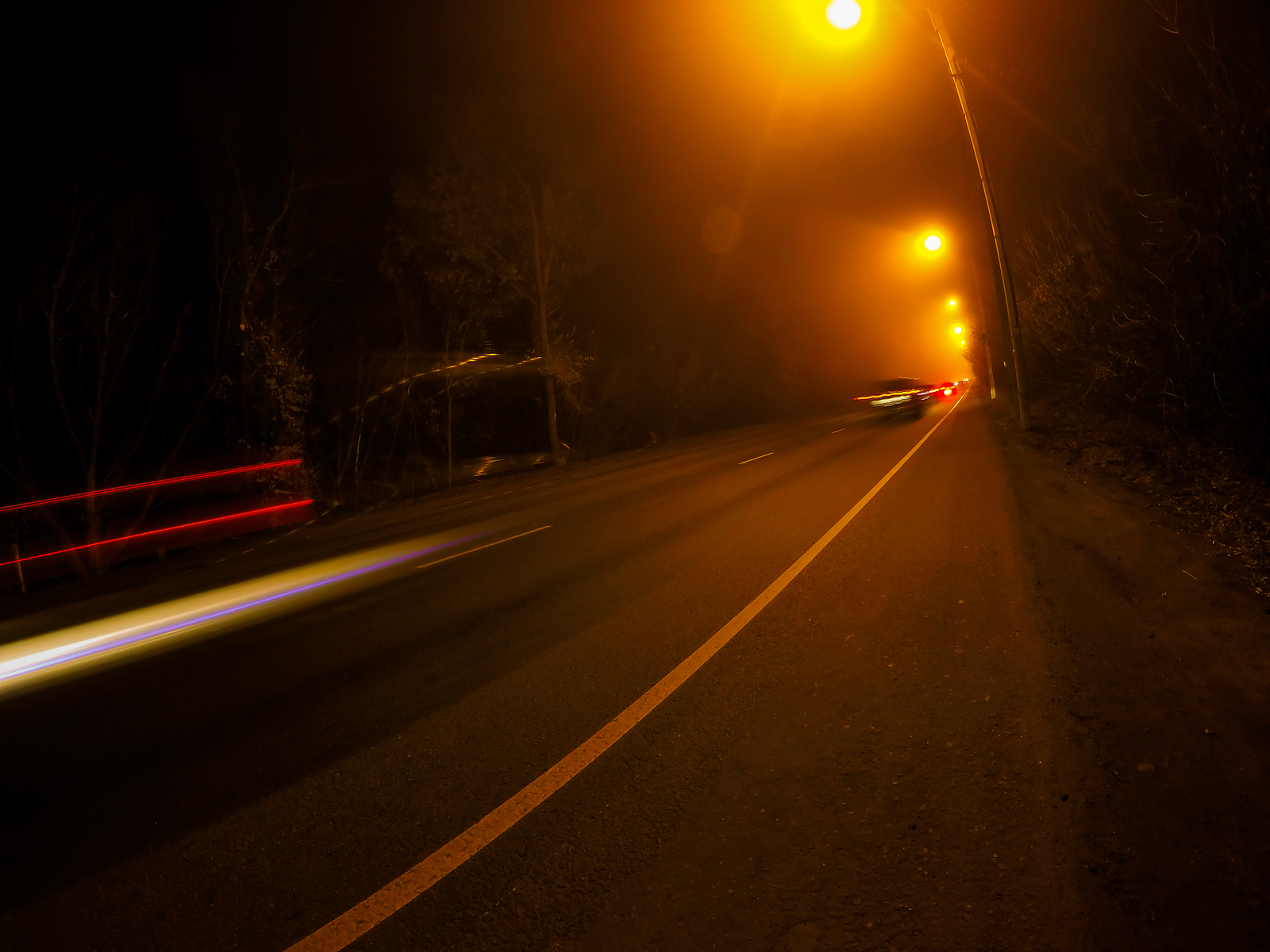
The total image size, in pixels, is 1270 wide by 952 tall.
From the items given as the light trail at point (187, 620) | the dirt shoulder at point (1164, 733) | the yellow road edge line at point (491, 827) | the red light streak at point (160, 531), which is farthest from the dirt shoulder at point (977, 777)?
the red light streak at point (160, 531)

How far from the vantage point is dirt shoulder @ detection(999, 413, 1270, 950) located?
2.33 meters

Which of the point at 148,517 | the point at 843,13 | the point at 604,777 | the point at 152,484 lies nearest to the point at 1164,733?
the point at 604,777

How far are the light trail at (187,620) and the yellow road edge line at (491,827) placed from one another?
16.7 feet

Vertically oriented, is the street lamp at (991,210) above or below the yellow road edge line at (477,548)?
above

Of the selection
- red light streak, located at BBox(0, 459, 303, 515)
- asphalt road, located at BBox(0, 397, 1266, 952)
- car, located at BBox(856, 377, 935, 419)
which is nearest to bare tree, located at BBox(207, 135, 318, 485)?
red light streak, located at BBox(0, 459, 303, 515)

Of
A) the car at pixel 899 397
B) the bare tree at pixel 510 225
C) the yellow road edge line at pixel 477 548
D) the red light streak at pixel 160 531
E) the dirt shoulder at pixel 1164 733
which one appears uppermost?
the bare tree at pixel 510 225

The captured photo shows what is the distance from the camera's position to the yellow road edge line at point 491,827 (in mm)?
2643

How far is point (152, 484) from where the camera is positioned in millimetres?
16266

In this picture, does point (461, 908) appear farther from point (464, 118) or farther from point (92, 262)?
point (464, 118)

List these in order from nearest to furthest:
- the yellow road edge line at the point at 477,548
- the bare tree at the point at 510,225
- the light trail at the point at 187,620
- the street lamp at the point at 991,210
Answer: the light trail at the point at 187,620 → the yellow road edge line at the point at 477,548 → the street lamp at the point at 991,210 → the bare tree at the point at 510,225

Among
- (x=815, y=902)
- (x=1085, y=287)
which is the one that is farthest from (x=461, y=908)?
(x=1085, y=287)

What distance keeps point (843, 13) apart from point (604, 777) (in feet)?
39.8

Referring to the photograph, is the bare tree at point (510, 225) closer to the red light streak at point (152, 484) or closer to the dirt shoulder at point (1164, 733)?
the red light streak at point (152, 484)

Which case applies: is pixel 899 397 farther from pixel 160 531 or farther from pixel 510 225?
pixel 160 531
